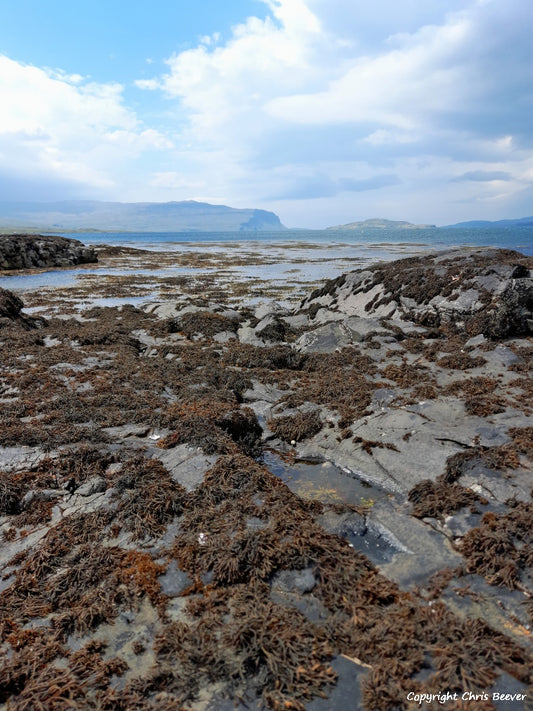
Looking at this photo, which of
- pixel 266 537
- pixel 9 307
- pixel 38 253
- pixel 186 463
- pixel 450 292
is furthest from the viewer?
pixel 38 253

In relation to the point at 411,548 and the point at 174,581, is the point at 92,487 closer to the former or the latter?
the point at 174,581

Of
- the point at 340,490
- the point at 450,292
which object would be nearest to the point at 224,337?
the point at 450,292

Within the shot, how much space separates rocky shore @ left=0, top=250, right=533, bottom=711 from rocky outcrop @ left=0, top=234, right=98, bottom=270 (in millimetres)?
43202

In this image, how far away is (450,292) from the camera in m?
16.1

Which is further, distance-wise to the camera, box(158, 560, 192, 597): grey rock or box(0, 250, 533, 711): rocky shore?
box(158, 560, 192, 597): grey rock

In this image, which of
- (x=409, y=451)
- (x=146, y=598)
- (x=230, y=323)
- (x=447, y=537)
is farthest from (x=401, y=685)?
(x=230, y=323)

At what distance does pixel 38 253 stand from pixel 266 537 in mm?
54797

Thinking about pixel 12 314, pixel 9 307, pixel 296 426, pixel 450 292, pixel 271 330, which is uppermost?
pixel 450 292

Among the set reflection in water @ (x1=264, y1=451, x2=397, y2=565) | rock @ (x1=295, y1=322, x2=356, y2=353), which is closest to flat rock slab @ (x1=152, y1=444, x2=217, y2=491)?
reflection in water @ (x1=264, y1=451, x2=397, y2=565)

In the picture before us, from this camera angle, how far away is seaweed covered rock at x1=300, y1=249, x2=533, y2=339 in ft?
42.5

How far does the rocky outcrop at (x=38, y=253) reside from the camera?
45431 millimetres

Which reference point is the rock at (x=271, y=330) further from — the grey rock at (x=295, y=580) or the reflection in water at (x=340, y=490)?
the grey rock at (x=295, y=580)

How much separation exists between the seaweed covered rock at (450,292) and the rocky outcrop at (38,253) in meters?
41.3

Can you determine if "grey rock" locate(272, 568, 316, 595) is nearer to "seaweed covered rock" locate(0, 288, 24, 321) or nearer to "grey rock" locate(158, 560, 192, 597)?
"grey rock" locate(158, 560, 192, 597)
